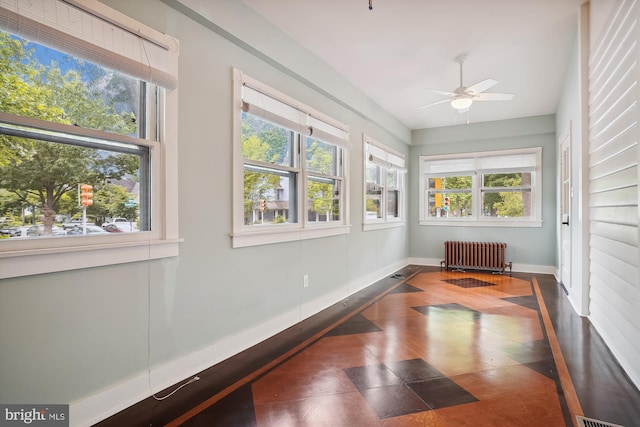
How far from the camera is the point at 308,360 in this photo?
2.65m

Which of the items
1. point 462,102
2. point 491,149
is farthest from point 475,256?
point 462,102

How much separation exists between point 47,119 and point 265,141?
1.75 metres

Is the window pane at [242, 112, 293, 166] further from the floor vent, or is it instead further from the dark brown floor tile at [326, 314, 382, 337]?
the floor vent

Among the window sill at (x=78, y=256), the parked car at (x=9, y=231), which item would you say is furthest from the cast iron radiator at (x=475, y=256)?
the parked car at (x=9, y=231)

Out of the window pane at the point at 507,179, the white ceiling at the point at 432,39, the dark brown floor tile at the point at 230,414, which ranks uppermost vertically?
the white ceiling at the point at 432,39

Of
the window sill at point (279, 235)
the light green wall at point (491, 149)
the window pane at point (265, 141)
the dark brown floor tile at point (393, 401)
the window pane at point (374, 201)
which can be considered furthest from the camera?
the light green wall at point (491, 149)

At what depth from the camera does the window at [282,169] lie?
114 inches

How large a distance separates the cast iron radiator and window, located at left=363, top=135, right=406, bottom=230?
120cm

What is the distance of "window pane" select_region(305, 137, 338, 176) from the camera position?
391 centimetres

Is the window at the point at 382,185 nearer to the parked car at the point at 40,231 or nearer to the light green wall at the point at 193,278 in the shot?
the light green wall at the point at 193,278

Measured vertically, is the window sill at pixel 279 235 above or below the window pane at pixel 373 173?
below

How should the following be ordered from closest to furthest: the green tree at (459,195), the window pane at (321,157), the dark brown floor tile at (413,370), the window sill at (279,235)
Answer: the dark brown floor tile at (413,370)
the window sill at (279,235)
the window pane at (321,157)
the green tree at (459,195)

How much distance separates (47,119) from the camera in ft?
5.71

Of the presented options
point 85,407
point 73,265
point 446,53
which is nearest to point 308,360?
point 85,407
